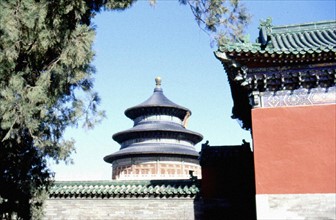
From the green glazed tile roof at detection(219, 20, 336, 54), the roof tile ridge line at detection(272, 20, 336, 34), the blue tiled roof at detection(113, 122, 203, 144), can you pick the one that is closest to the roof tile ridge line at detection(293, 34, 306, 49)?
the green glazed tile roof at detection(219, 20, 336, 54)

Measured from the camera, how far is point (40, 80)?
6.50 metres

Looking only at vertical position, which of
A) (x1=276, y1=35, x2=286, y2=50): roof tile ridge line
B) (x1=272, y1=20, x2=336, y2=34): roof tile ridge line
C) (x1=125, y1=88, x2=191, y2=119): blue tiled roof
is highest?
(x1=125, y1=88, x2=191, y2=119): blue tiled roof

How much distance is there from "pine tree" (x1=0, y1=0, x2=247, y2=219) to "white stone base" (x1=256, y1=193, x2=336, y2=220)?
3277 mm

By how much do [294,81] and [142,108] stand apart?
1491 cm

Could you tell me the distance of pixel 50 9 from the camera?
260 inches

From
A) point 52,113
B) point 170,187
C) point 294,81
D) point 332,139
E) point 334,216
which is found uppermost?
point 294,81

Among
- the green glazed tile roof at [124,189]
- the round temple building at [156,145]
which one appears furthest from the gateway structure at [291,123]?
the round temple building at [156,145]

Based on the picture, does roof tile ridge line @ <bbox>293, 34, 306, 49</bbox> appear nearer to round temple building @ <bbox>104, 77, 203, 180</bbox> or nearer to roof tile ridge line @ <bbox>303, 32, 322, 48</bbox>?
roof tile ridge line @ <bbox>303, 32, 322, 48</bbox>

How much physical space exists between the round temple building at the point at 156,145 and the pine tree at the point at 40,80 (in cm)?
1159

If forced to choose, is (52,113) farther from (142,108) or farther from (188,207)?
(142,108)

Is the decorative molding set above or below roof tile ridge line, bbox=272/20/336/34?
below

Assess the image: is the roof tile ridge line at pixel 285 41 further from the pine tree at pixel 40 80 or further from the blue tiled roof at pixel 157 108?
the blue tiled roof at pixel 157 108

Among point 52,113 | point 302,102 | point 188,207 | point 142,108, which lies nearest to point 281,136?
point 302,102

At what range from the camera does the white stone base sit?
7.00 m
